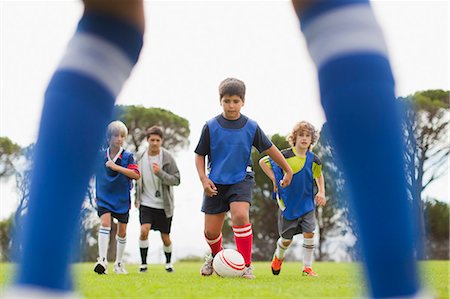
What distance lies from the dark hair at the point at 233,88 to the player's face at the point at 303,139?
1.47m

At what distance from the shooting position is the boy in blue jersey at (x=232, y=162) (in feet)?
16.3

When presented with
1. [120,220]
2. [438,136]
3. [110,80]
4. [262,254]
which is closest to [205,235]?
[120,220]

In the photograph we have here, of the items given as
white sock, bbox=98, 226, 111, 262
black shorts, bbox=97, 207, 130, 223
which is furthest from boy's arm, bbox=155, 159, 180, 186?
white sock, bbox=98, 226, 111, 262

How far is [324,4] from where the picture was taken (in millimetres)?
892

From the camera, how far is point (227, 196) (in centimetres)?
506

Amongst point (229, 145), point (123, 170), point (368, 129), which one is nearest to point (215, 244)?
point (229, 145)

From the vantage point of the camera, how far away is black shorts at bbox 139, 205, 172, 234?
23.9 feet

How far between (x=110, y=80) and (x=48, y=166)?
0.19 metres

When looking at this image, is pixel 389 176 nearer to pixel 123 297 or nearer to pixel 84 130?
pixel 84 130

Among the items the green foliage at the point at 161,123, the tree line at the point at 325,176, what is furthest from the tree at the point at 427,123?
the green foliage at the point at 161,123

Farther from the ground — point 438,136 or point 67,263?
point 438,136

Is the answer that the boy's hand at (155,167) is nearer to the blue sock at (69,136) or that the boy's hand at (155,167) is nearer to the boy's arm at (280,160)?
the boy's arm at (280,160)

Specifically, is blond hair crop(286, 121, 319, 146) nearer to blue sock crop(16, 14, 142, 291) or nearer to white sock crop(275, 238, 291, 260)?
white sock crop(275, 238, 291, 260)

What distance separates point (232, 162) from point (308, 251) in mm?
1661
